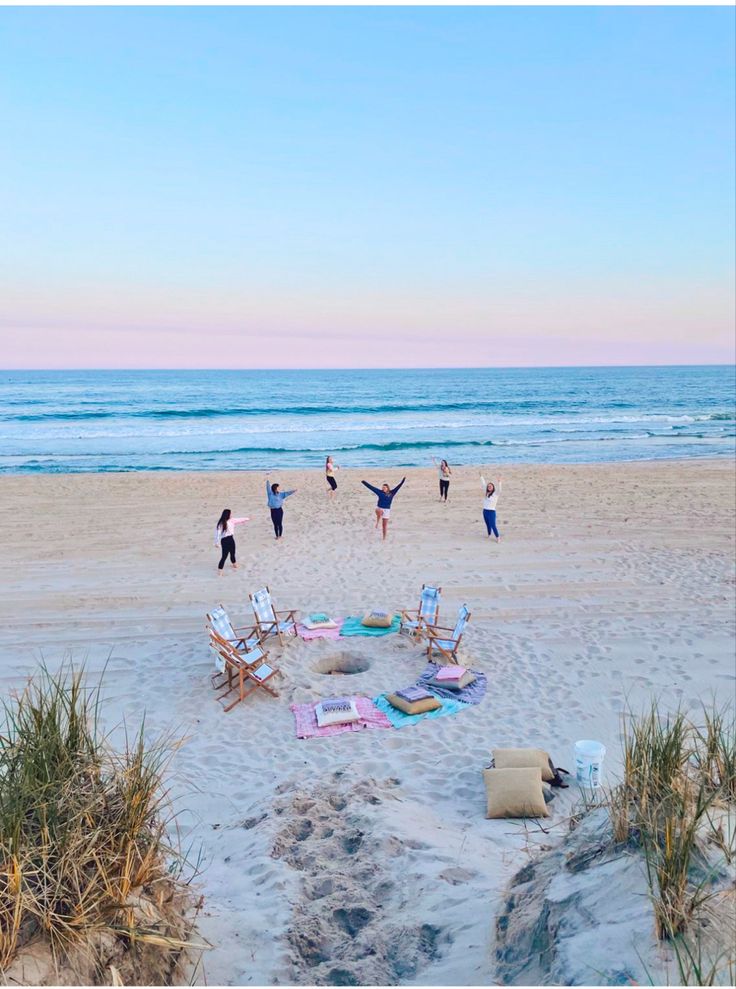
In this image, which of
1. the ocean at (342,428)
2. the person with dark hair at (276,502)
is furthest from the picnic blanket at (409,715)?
the ocean at (342,428)

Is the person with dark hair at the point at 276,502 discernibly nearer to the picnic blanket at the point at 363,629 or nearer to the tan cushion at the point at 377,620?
the picnic blanket at the point at 363,629

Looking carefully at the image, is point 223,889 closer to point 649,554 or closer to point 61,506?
point 649,554

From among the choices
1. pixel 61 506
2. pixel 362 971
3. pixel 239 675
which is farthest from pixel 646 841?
pixel 61 506

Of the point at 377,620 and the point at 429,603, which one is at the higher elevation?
the point at 429,603

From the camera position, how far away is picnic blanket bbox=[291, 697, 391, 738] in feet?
22.9

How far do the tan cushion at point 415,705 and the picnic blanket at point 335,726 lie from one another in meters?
0.19

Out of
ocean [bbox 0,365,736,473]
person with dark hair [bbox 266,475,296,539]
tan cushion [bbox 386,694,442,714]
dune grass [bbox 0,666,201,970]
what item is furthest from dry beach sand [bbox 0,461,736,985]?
ocean [bbox 0,365,736,473]

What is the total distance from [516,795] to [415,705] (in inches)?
77.9

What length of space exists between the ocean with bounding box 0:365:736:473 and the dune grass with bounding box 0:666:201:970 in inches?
960

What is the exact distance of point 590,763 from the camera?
5.85 metres

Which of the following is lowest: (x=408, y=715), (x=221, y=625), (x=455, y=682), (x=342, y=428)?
(x=408, y=715)

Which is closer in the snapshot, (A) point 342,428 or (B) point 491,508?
(B) point 491,508

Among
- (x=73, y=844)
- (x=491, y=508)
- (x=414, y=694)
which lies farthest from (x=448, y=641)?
(x=73, y=844)

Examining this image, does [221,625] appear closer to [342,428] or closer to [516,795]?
[516,795]
